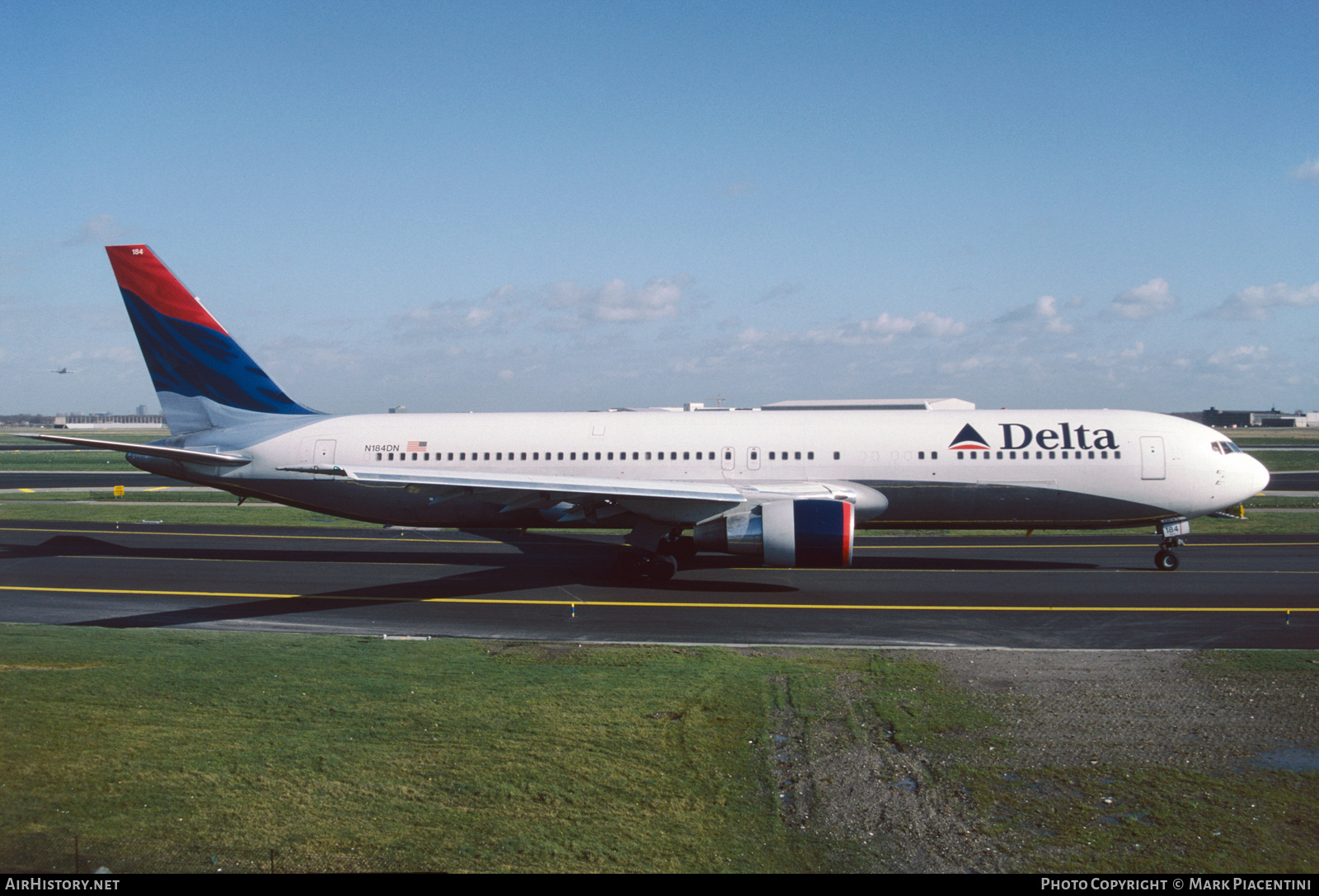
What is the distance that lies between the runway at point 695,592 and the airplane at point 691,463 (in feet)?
5.25

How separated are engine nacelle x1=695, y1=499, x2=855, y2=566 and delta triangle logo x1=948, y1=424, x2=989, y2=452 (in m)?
4.98

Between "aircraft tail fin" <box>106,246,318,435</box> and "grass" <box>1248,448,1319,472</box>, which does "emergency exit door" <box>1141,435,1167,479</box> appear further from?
"grass" <box>1248,448,1319,472</box>

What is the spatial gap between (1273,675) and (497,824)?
12.4 metres

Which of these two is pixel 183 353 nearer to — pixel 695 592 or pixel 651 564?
pixel 651 564

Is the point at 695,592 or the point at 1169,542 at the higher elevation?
the point at 1169,542

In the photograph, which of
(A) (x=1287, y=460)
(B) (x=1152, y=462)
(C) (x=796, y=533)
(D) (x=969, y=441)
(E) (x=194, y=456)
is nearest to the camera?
(C) (x=796, y=533)

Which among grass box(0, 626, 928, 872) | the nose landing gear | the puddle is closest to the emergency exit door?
the nose landing gear

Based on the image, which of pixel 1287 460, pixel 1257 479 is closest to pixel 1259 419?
pixel 1287 460

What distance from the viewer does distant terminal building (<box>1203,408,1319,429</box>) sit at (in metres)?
165

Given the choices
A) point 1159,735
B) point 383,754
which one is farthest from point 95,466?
point 1159,735

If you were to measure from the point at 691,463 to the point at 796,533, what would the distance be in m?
4.98

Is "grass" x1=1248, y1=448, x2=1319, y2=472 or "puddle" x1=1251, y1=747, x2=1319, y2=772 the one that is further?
"grass" x1=1248, y1=448, x2=1319, y2=472

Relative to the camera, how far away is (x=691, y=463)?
24219 mm

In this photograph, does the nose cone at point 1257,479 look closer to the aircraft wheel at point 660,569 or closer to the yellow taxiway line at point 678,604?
the yellow taxiway line at point 678,604
